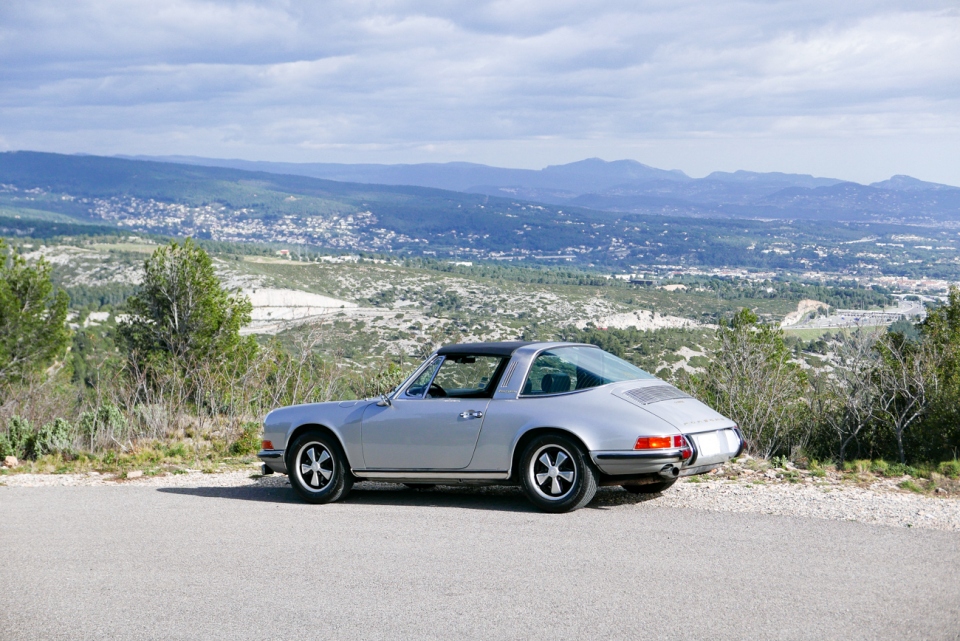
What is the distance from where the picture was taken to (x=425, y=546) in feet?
22.8

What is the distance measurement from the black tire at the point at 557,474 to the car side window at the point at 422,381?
4.25 ft

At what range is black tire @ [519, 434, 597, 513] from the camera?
25.4 ft

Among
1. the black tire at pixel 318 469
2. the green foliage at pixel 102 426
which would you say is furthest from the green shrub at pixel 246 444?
the black tire at pixel 318 469

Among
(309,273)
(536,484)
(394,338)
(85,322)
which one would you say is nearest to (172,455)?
(536,484)

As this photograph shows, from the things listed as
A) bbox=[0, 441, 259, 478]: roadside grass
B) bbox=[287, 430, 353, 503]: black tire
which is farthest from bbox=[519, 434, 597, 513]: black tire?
bbox=[0, 441, 259, 478]: roadside grass

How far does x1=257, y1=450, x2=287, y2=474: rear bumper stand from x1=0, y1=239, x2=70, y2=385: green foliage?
31.3m

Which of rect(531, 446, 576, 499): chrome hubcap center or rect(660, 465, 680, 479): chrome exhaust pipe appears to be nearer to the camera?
rect(660, 465, 680, 479): chrome exhaust pipe

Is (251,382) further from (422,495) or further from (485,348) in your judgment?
(485,348)

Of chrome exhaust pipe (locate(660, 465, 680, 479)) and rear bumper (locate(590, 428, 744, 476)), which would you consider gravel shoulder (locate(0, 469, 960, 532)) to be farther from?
chrome exhaust pipe (locate(660, 465, 680, 479))

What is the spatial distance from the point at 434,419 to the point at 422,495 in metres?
1.16

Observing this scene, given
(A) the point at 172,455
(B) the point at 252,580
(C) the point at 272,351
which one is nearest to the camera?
(B) the point at 252,580

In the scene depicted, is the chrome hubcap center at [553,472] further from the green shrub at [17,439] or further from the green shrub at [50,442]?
the green shrub at [17,439]

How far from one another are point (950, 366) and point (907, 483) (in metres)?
19.4

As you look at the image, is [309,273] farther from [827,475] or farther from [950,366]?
[827,475]
